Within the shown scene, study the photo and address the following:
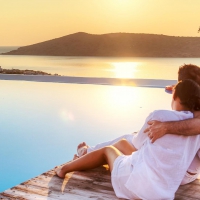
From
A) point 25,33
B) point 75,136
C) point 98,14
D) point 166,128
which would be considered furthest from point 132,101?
point 25,33

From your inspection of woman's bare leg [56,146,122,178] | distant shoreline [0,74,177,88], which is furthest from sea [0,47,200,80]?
woman's bare leg [56,146,122,178]

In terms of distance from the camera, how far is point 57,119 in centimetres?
484

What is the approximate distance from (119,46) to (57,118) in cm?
1458

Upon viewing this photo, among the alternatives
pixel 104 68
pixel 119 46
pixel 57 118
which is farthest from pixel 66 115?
pixel 119 46

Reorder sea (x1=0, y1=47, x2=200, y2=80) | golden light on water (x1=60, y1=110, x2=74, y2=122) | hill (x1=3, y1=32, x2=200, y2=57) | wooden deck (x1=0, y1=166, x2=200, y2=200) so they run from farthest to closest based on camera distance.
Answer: hill (x1=3, y1=32, x2=200, y2=57) → sea (x1=0, y1=47, x2=200, y2=80) → golden light on water (x1=60, y1=110, x2=74, y2=122) → wooden deck (x1=0, y1=166, x2=200, y2=200)

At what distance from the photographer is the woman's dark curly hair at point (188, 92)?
180cm

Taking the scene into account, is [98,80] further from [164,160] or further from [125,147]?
[164,160]

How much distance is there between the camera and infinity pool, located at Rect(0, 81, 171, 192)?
11.5ft

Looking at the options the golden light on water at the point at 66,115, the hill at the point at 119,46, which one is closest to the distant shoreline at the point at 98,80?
the golden light on water at the point at 66,115

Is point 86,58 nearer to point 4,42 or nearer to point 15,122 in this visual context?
point 4,42

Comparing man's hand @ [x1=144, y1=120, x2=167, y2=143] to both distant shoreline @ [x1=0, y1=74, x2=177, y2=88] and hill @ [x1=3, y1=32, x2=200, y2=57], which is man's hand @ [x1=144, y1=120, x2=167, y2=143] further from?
hill @ [x1=3, y1=32, x2=200, y2=57]

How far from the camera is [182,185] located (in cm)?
218

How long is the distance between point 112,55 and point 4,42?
8.16 meters

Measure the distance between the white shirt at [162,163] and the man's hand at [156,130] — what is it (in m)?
0.02
